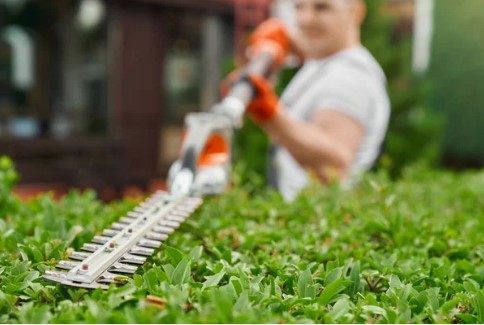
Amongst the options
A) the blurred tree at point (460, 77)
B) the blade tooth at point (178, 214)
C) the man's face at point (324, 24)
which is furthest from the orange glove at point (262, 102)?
the blurred tree at point (460, 77)

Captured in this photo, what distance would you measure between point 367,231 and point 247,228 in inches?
15.9

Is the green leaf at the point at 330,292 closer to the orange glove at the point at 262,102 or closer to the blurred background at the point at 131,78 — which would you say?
the orange glove at the point at 262,102

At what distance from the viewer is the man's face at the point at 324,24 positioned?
4371 mm

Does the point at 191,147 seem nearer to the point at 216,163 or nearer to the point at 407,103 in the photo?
the point at 216,163

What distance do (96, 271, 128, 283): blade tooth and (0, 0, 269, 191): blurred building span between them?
6.86m

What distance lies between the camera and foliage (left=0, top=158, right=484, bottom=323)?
1429mm

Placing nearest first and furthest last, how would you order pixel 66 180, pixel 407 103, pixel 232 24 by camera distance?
pixel 407 103
pixel 66 180
pixel 232 24

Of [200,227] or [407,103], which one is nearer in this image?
[200,227]

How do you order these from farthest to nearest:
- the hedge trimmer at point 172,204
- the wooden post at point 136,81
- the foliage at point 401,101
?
the wooden post at point 136,81 < the foliage at point 401,101 < the hedge trimmer at point 172,204

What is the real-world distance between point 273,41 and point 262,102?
29.4 inches

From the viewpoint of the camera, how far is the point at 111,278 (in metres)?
1.62

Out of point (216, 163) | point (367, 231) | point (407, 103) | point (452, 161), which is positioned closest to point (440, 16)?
point (452, 161)

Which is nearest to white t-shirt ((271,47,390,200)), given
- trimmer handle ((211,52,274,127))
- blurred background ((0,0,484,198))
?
trimmer handle ((211,52,274,127))

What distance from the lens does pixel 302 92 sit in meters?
4.40
